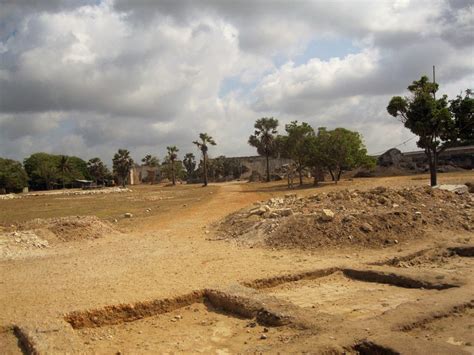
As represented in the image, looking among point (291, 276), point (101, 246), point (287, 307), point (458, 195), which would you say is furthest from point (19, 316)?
point (458, 195)

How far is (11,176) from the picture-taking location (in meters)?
67.8

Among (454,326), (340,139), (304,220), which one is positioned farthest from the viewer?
(340,139)

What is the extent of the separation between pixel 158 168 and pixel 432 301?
94835mm

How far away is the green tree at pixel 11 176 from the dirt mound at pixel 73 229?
2271 inches

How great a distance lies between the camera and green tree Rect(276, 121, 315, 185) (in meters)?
39.9

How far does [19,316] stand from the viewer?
20.7ft

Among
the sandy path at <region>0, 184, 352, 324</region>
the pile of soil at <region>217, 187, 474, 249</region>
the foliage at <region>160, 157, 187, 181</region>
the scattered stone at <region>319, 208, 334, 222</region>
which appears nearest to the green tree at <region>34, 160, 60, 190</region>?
the foliage at <region>160, 157, 187, 181</region>

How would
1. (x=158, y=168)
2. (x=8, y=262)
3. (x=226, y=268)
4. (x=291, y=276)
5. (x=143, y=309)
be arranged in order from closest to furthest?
(x=143, y=309) < (x=291, y=276) < (x=226, y=268) < (x=8, y=262) < (x=158, y=168)

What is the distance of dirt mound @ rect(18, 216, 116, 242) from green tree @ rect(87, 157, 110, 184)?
253 ft

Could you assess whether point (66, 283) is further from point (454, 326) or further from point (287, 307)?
point (454, 326)

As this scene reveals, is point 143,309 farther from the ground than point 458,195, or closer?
closer

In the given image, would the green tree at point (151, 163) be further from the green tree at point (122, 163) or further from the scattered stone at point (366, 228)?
the scattered stone at point (366, 228)

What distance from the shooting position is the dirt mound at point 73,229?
14234mm

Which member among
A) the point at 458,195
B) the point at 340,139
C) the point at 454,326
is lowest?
the point at 454,326
